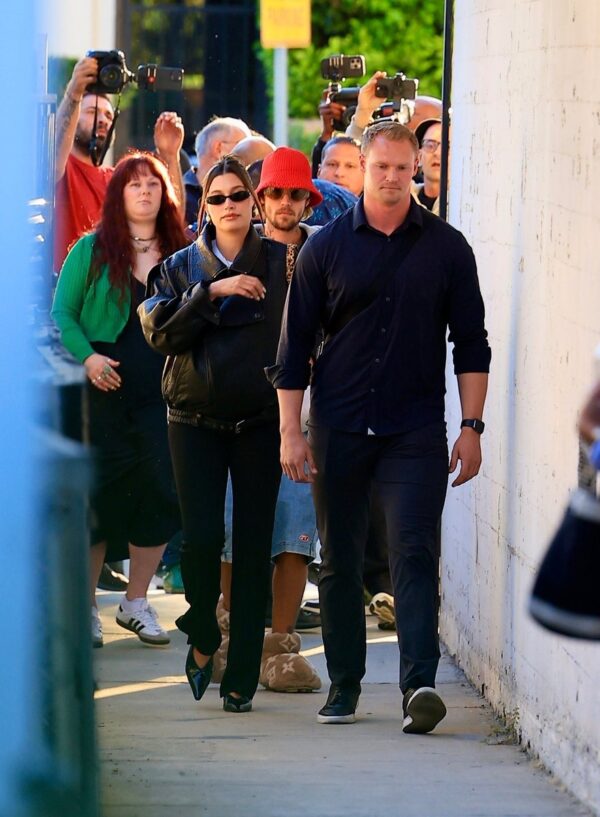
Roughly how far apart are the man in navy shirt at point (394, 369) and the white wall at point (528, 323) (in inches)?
9.1

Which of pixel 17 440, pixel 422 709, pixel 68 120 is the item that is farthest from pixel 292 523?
pixel 17 440

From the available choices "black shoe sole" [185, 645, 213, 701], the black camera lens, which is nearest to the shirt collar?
"black shoe sole" [185, 645, 213, 701]

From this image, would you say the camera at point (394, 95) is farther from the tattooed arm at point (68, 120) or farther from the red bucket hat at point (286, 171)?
the red bucket hat at point (286, 171)

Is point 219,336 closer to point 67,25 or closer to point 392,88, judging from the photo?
point 67,25

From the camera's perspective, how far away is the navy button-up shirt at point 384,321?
5980 millimetres

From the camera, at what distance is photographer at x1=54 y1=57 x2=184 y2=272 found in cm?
870

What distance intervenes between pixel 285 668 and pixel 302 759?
1.13 meters

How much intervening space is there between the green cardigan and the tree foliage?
1908 centimetres

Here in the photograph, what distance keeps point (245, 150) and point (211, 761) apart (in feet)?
11.7

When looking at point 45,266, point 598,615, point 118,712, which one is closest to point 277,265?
point 118,712

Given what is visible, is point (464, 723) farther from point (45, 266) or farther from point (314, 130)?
point (314, 130)

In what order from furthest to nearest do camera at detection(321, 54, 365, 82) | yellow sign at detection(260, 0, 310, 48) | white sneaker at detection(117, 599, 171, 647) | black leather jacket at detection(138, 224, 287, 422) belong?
yellow sign at detection(260, 0, 310, 48)
camera at detection(321, 54, 365, 82)
white sneaker at detection(117, 599, 171, 647)
black leather jacket at detection(138, 224, 287, 422)

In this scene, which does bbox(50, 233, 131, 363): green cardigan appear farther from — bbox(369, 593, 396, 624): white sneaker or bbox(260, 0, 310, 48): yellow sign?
bbox(260, 0, 310, 48): yellow sign

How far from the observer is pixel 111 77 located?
927 cm
